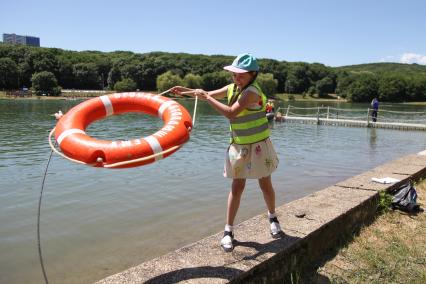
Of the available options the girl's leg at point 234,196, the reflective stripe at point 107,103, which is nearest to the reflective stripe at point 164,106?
the reflective stripe at point 107,103

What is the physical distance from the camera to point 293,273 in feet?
10.0

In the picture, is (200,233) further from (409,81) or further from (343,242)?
(409,81)

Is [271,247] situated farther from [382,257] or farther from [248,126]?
[382,257]

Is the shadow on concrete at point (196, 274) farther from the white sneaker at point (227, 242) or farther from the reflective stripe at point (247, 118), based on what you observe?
the reflective stripe at point (247, 118)

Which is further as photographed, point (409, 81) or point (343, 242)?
point (409, 81)

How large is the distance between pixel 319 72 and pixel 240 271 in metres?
126

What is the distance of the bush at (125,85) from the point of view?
96.2 metres

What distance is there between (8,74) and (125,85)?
83.1 ft

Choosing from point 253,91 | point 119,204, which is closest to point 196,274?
point 253,91

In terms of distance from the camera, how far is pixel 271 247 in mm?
3002

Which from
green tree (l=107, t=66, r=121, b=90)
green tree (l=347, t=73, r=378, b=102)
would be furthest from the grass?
green tree (l=107, t=66, r=121, b=90)

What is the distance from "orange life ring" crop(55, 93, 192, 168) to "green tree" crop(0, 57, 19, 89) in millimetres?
96528

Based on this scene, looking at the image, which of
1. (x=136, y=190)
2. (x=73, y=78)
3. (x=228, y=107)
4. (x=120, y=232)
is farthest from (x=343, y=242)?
(x=73, y=78)

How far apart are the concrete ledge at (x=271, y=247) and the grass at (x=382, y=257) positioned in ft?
0.50
